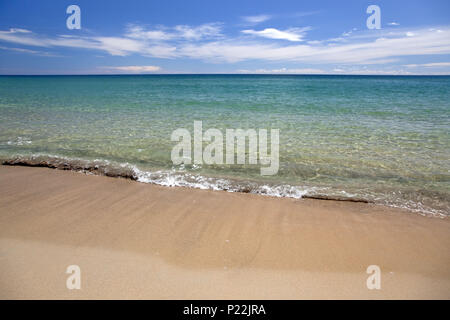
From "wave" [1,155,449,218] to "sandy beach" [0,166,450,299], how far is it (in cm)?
26

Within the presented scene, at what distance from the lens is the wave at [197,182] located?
4780 mm

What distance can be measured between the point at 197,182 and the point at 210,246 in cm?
235

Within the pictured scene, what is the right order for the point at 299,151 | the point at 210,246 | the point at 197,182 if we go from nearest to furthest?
1. the point at 210,246
2. the point at 197,182
3. the point at 299,151

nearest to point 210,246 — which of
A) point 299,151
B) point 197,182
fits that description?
point 197,182

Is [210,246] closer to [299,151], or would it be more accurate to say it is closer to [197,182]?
[197,182]

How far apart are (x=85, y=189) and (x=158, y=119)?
330 inches

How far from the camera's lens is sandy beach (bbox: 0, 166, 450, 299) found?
269 cm

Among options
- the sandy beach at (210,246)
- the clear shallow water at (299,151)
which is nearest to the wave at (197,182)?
the clear shallow water at (299,151)

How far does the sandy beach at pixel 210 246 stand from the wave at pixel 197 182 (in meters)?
0.26

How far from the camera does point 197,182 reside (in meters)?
5.59

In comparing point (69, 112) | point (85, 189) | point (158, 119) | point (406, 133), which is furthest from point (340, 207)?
point (69, 112)

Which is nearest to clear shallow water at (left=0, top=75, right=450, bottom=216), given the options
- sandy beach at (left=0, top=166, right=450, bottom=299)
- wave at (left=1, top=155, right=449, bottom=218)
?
wave at (left=1, top=155, right=449, bottom=218)

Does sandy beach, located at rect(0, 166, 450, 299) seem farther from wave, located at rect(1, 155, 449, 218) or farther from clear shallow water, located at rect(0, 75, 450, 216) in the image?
clear shallow water, located at rect(0, 75, 450, 216)
